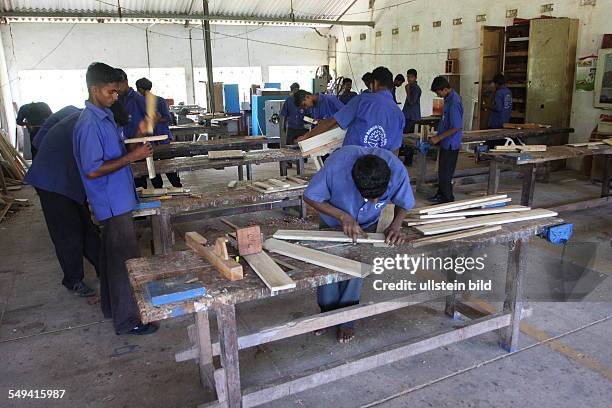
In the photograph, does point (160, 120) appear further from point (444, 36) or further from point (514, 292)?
point (444, 36)

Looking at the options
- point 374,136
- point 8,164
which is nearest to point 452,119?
point 374,136

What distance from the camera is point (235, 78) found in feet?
52.0

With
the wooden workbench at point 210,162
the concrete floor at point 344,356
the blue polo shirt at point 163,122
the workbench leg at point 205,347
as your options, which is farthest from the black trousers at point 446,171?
the workbench leg at point 205,347

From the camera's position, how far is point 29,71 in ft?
42.4

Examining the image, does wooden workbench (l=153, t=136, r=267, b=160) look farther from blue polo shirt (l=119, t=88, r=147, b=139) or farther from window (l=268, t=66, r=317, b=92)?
window (l=268, t=66, r=317, b=92)

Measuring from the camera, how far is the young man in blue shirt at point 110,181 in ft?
9.00

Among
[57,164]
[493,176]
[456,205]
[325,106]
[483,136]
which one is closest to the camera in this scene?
[456,205]

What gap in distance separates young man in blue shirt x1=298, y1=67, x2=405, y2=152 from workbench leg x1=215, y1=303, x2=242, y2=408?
2.39 meters

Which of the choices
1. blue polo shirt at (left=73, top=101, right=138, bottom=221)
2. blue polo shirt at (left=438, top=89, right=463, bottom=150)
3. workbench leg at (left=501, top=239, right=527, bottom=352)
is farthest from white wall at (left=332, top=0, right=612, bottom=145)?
blue polo shirt at (left=73, top=101, right=138, bottom=221)

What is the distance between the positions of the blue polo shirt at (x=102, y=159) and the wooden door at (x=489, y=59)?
304 inches

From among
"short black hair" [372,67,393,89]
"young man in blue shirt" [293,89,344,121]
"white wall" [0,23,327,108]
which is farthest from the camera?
"white wall" [0,23,327,108]

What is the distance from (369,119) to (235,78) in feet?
41.4

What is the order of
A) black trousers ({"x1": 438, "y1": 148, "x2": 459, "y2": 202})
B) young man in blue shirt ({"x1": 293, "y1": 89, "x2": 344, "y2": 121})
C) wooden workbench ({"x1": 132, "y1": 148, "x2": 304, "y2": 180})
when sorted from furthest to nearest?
1. young man in blue shirt ({"x1": 293, "y1": 89, "x2": 344, "y2": 121})
2. black trousers ({"x1": 438, "y1": 148, "x2": 459, "y2": 202})
3. wooden workbench ({"x1": 132, "y1": 148, "x2": 304, "y2": 180})

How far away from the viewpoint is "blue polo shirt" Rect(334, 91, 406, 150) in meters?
4.04
